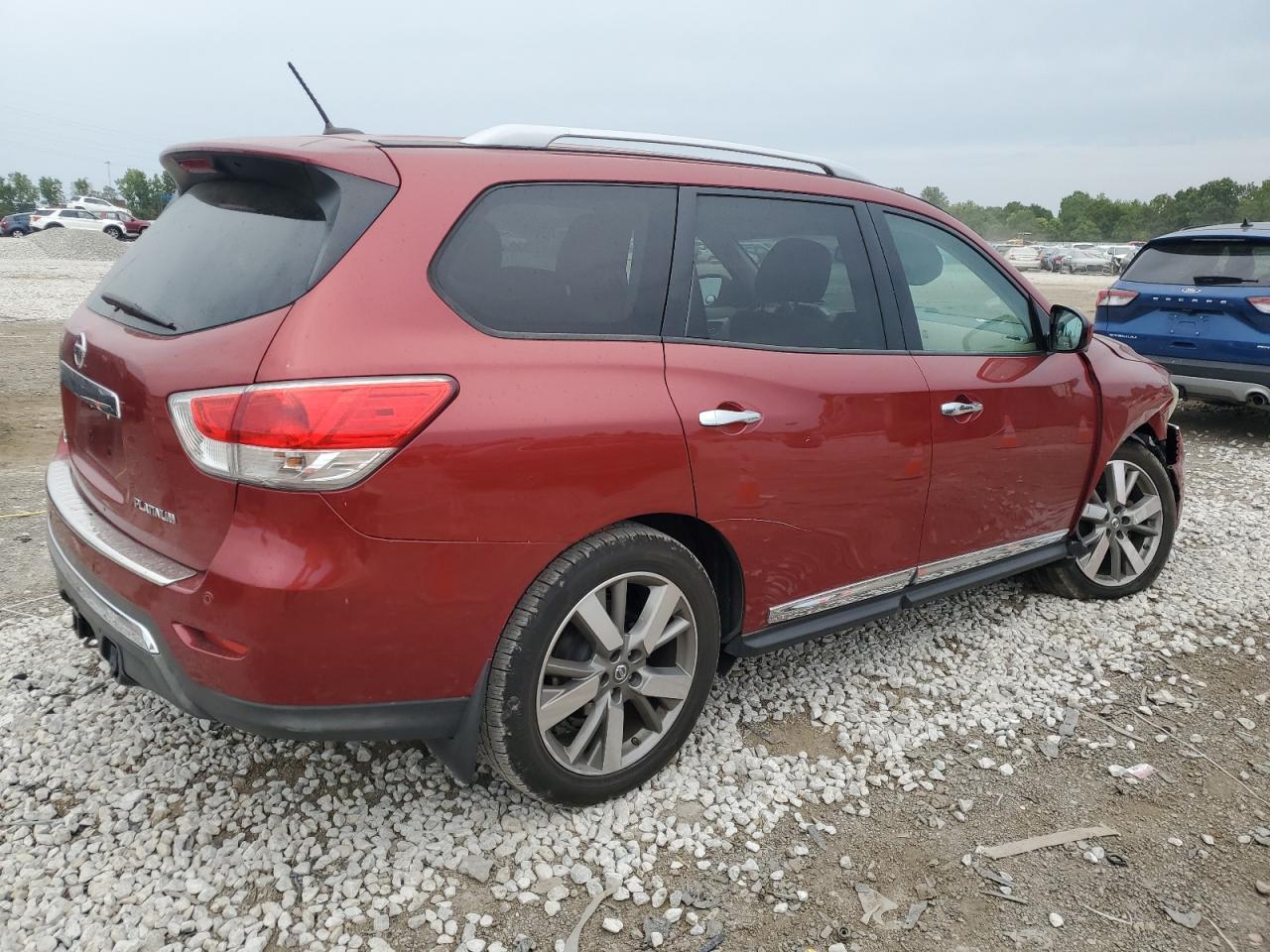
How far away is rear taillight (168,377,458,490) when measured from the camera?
6.69 ft

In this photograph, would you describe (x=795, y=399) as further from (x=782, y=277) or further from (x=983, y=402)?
(x=983, y=402)

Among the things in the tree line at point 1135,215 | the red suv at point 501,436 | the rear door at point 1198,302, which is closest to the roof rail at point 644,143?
the red suv at point 501,436

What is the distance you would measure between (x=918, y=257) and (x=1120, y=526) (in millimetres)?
1865

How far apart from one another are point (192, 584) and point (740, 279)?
1748mm

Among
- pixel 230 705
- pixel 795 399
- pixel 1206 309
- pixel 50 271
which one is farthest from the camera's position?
pixel 50 271

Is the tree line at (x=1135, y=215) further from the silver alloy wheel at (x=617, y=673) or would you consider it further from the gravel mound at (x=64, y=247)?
the silver alloy wheel at (x=617, y=673)

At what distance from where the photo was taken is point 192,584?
218 centimetres

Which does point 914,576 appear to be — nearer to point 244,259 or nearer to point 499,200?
point 499,200

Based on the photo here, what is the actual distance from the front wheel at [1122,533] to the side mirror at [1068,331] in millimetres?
746

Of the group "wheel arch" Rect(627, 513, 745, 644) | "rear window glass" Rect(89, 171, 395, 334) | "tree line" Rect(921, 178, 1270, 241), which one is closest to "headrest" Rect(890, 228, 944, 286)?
"wheel arch" Rect(627, 513, 745, 644)

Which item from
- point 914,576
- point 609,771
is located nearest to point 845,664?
point 914,576

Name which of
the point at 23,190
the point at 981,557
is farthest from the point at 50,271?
the point at 23,190

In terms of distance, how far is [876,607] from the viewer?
3322mm

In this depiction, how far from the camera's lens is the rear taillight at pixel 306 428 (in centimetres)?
204
